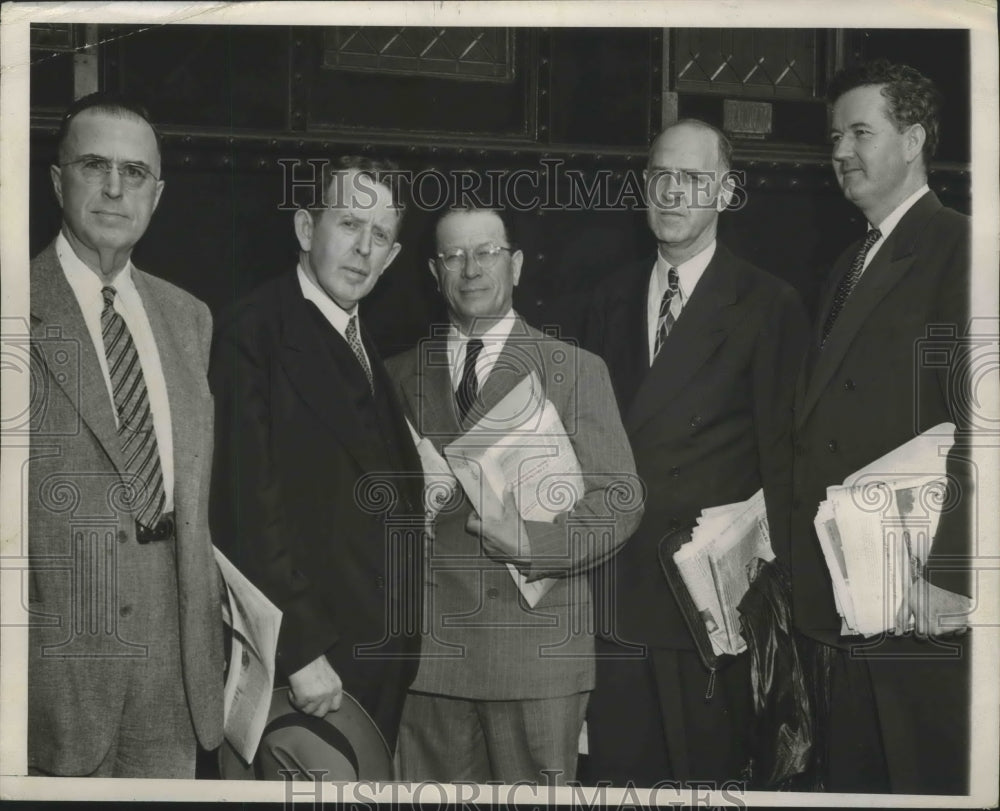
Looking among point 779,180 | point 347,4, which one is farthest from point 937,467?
point 347,4

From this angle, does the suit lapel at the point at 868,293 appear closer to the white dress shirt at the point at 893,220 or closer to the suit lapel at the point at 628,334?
the white dress shirt at the point at 893,220

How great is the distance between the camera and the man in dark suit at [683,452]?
13.3 feet

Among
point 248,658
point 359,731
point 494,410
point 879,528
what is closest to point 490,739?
point 359,731

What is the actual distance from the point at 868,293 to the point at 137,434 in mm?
2453

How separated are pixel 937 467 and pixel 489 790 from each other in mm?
1819

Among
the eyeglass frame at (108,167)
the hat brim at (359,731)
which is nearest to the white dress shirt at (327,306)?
the eyeglass frame at (108,167)

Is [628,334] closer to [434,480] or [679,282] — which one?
[679,282]

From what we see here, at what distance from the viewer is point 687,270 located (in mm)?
4148

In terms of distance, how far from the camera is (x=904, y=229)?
4082mm

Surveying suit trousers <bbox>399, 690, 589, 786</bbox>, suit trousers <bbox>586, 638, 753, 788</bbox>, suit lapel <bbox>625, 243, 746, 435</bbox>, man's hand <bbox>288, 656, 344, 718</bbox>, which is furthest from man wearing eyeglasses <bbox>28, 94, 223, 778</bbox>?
suit lapel <bbox>625, 243, 746, 435</bbox>

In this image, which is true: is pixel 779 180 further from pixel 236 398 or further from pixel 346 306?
pixel 236 398

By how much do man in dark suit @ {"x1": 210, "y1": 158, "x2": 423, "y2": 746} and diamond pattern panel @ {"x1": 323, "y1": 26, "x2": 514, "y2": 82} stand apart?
0.85 meters

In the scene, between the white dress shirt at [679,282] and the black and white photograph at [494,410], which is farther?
the white dress shirt at [679,282]

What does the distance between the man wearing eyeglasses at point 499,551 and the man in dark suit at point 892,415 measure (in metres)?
0.67
